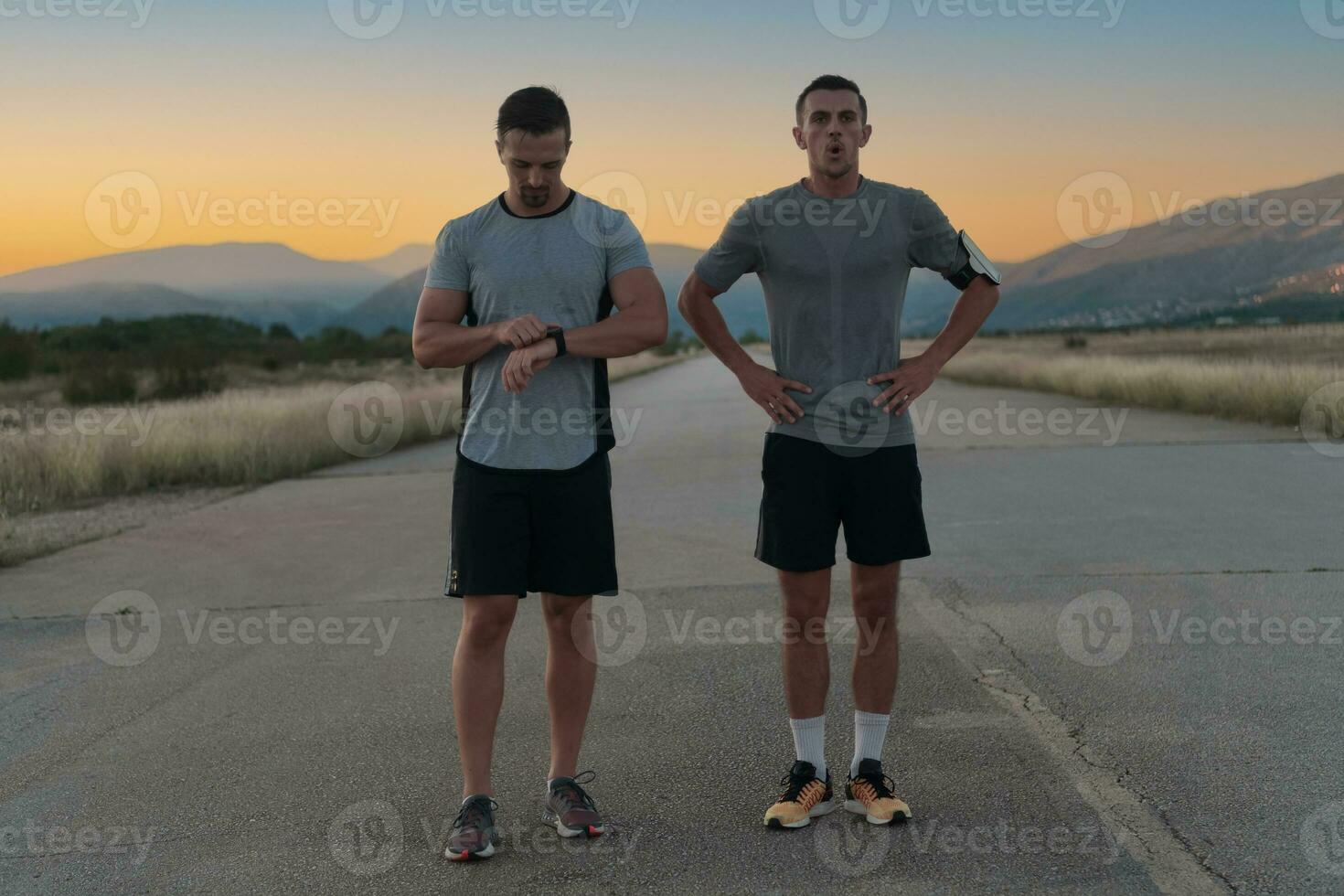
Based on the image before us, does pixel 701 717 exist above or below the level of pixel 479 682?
below

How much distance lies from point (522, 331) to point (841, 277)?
3.27 ft

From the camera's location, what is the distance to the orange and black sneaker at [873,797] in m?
3.80

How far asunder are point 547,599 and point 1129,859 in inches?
70.6

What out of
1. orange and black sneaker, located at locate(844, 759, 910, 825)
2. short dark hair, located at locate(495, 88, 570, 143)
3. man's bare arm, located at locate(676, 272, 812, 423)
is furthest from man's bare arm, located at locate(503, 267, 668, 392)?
orange and black sneaker, located at locate(844, 759, 910, 825)

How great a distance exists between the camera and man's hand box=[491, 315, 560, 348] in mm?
3607

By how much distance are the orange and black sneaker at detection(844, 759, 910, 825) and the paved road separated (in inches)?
2.1

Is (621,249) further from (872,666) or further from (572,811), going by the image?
(572,811)

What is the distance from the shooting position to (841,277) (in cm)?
389

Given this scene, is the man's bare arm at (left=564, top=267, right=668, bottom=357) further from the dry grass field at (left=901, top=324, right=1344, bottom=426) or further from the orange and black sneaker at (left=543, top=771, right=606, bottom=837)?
the dry grass field at (left=901, top=324, right=1344, bottom=426)

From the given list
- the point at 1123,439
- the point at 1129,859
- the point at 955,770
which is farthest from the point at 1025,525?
the point at 1123,439

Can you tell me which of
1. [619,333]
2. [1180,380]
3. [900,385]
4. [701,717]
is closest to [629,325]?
[619,333]

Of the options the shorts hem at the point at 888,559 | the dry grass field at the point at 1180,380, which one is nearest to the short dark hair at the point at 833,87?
the shorts hem at the point at 888,559

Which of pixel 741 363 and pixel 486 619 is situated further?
pixel 741 363

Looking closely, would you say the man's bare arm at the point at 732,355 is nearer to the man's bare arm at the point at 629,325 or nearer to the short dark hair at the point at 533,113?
the man's bare arm at the point at 629,325
